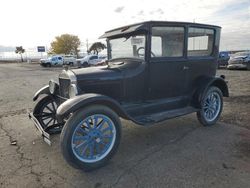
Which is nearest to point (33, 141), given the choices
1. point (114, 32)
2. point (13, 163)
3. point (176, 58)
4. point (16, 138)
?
point (16, 138)

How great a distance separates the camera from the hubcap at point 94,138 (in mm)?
3171

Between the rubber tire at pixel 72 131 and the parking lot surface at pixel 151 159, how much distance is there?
0.11 m

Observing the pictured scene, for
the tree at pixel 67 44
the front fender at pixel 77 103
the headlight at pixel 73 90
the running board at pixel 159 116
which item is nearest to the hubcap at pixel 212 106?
the running board at pixel 159 116

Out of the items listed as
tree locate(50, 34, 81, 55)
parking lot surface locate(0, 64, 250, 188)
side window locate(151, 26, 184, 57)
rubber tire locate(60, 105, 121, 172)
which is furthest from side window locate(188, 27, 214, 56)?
tree locate(50, 34, 81, 55)

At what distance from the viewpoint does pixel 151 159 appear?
3.43 meters

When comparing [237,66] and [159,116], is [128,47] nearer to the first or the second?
[159,116]

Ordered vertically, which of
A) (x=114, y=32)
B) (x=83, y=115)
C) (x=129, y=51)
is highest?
(x=114, y=32)

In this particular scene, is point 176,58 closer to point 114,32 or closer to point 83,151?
point 114,32

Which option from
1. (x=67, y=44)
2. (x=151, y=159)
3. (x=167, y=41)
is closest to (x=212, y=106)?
(x=167, y=41)

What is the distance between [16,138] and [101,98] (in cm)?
229

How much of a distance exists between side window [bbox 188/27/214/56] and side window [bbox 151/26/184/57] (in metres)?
0.28

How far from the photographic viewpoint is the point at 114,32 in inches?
175

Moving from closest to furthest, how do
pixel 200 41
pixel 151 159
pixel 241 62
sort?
pixel 151 159 < pixel 200 41 < pixel 241 62

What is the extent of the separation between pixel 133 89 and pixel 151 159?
50.6 inches
